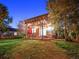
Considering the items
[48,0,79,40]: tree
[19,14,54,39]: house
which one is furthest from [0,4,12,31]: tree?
[48,0,79,40]: tree

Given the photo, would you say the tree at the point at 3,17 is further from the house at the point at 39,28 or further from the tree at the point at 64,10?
the tree at the point at 64,10

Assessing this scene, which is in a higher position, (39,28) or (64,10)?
(64,10)

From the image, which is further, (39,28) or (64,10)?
(39,28)

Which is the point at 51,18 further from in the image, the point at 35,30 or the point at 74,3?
the point at 35,30

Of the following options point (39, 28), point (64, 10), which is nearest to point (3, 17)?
point (39, 28)

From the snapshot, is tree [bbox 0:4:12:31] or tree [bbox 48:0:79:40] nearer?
tree [bbox 48:0:79:40]

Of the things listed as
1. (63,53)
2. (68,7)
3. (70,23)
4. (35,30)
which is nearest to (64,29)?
(70,23)

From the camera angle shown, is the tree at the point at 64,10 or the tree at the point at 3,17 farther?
the tree at the point at 3,17

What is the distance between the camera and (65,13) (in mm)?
22844

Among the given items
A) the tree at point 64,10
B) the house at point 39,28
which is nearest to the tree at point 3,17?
the house at point 39,28

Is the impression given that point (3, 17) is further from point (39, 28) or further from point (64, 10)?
point (64, 10)

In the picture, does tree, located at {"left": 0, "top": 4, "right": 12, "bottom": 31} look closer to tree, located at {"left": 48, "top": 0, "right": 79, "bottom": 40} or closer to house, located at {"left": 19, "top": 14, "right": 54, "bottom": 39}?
house, located at {"left": 19, "top": 14, "right": 54, "bottom": 39}

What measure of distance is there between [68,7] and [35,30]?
52.3 ft

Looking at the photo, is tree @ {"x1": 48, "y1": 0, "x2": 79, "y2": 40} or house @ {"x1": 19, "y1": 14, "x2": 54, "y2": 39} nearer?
tree @ {"x1": 48, "y1": 0, "x2": 79, "y2": 40}
